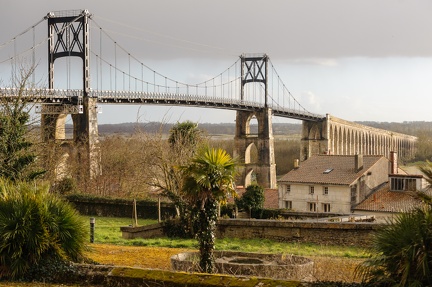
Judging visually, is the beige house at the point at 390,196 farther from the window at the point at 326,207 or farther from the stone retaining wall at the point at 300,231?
the stone retaining wall at the point at 300,231

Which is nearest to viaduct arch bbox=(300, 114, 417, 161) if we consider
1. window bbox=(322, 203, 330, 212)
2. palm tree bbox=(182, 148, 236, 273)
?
window bbox=(322, 203, 330, 212)

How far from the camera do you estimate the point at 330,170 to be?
4003 cm

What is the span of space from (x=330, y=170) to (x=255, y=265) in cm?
2989

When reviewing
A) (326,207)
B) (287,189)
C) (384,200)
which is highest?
(287,189)

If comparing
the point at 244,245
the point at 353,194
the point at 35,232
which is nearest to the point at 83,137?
the point at 353,194

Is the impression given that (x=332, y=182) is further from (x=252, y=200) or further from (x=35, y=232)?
(x=35, y=232)

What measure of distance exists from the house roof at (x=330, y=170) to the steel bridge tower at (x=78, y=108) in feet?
41.0

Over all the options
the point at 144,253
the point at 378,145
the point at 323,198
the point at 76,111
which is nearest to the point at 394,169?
the point at 323,198

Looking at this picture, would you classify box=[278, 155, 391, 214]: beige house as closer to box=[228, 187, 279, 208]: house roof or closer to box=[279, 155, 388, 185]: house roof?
box=[279, 155, 388, 185]: house roof

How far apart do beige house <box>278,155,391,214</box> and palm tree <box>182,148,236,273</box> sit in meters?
25.7

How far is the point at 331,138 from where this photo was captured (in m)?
90.6

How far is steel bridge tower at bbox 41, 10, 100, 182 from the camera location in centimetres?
4572

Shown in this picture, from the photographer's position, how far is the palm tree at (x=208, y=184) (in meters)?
11.7

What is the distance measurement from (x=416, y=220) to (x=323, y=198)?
32311 mm
